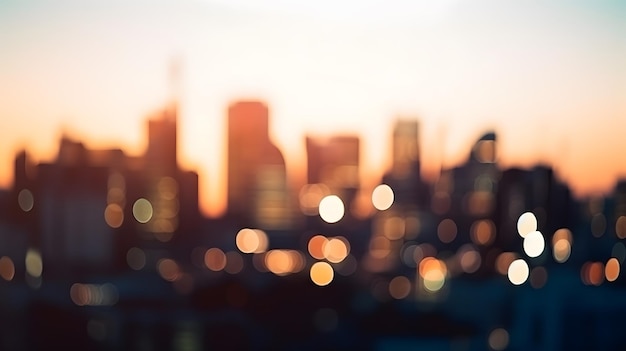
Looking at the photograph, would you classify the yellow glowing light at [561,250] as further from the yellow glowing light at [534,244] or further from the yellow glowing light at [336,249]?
the yellow glowing light at [336,249]

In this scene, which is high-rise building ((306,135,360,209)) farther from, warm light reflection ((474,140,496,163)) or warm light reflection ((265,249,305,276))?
warm light reflection ((474,140,496,163))

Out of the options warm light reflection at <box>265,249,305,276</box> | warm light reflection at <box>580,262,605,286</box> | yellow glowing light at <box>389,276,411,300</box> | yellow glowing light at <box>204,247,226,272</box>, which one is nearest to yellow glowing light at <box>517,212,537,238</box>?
warm light reflection at <box>580,262,605,286</box>

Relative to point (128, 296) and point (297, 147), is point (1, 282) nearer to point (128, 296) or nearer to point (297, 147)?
point (128, 296)

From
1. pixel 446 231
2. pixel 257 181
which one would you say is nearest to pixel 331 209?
pixel 257 181

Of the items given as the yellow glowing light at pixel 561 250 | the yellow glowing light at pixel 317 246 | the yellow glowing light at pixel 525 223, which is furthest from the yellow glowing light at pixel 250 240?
the yellow glowing light at pixel 561 250

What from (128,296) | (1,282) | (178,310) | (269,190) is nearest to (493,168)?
(269,190)

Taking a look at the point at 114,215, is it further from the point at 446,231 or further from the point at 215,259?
the point at 446,231
